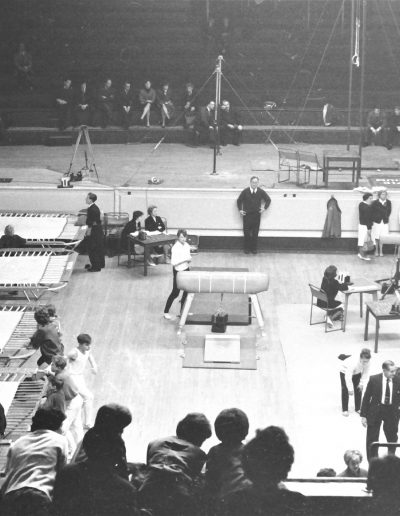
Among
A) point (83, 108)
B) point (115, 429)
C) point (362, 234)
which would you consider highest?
point (115, 429)

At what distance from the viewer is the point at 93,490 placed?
18.9ft

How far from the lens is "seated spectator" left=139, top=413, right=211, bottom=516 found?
5773 mm

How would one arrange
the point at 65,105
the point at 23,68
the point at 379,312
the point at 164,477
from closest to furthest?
the point at 164,477, the point at 379,312, the point at 65,105, the point at 23,68

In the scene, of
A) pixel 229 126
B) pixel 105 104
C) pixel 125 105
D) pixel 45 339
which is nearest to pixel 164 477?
pixel 45 339

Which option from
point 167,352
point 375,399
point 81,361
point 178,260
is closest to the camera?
point 375,399

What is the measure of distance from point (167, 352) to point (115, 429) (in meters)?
7.65

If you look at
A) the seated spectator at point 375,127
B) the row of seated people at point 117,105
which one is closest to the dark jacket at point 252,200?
the row of seated people at point 117,105

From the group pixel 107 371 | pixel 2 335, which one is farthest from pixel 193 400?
pixel 2 335

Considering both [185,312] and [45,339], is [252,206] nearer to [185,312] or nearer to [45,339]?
[185,312]

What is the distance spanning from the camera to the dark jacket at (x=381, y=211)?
1867 cm

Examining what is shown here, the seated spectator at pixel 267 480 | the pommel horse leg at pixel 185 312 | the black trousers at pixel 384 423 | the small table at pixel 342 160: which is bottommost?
the pommel horse leg at pixel 185 312

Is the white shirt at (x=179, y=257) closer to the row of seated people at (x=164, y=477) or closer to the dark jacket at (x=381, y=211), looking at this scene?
the dark jacket at (x=381, y=211)

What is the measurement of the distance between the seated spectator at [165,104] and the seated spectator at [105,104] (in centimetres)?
118

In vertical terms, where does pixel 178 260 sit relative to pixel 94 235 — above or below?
above
